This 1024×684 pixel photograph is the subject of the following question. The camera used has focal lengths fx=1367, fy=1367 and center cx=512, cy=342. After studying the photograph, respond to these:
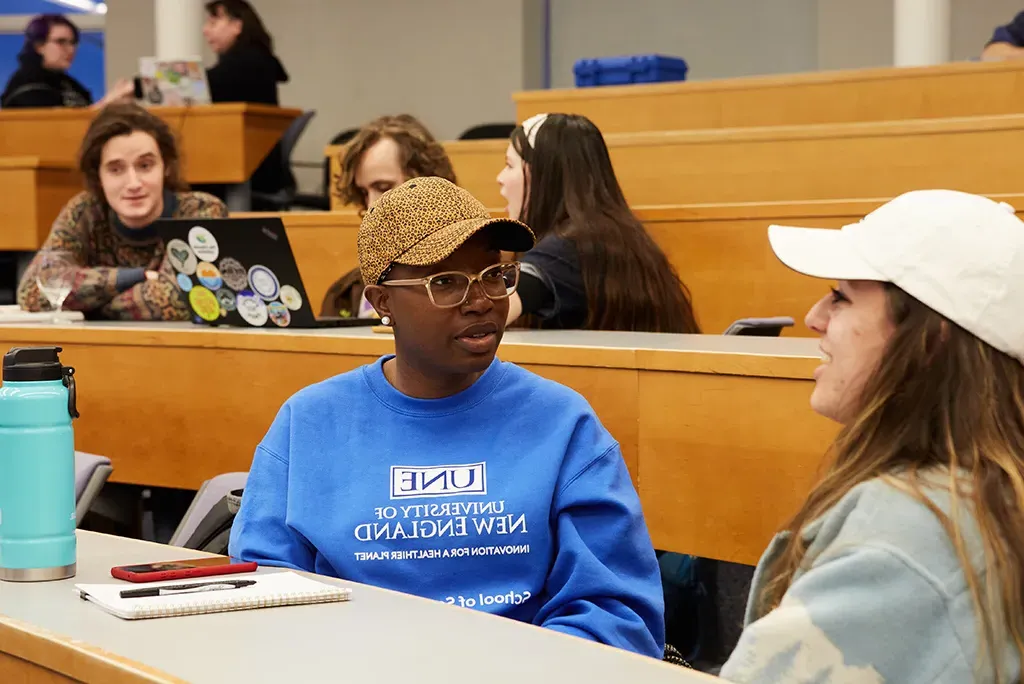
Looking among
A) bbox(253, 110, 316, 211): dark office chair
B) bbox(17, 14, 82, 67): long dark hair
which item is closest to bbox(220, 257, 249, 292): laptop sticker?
bbox(253, 110, 316, 211): dark office chair

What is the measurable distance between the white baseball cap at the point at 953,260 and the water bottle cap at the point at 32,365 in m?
0.88

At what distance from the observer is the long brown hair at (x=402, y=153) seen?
3.83m

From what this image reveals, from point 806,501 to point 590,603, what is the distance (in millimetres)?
500

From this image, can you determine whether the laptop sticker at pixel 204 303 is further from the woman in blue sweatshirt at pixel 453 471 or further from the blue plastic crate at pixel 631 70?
the blue plastic crate at pixel 631 70

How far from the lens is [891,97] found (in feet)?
16.1

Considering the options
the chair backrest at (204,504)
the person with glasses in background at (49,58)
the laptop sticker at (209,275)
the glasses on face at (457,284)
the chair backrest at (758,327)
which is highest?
the person with glasses in background at (49,58)

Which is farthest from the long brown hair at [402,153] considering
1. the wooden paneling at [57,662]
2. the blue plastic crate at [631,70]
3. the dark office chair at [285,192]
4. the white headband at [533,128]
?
the dark office chair at [285,192]

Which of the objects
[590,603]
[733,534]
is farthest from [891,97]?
[590,603]

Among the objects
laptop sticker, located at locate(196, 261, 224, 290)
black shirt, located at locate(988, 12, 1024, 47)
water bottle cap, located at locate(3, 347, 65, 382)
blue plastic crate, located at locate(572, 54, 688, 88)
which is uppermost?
black shirt, located at locate(988, 12, 1024, 47)

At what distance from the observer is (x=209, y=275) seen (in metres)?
3.24

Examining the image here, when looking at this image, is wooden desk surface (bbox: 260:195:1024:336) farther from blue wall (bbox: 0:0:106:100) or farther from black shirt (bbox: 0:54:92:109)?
blue wall (bbox: 0:0:106:100)

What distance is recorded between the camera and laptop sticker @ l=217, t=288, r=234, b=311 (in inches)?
127

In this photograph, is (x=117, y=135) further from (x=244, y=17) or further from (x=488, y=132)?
(x=244, y=17)

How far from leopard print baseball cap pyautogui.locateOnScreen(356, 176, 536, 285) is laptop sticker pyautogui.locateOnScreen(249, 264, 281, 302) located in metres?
1.35
